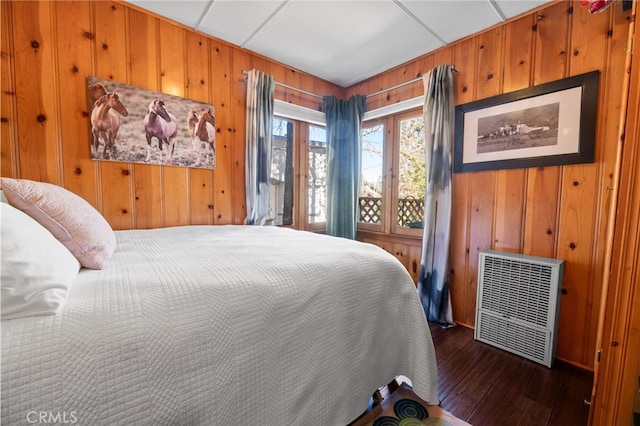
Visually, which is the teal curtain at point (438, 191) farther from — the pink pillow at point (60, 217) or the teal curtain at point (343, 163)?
the pink pillow at point (60, 217)

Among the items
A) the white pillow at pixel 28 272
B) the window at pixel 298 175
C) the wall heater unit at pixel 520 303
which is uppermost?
the window at pixel 298 175

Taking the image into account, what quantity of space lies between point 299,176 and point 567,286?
246 cm

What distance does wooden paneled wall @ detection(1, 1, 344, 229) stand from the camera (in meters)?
1.58

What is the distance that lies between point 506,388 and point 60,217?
7.28ft

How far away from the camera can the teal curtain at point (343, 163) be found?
3035 millimetres

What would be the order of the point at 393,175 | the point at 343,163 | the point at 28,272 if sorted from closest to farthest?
the point at 28,272
the point at 393,175
the point at 343,163

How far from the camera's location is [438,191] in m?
2.27

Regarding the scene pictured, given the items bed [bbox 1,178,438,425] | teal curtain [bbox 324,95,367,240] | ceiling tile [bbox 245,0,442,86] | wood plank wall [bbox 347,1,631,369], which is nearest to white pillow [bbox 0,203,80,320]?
bed [bbox 1,178,438,425]

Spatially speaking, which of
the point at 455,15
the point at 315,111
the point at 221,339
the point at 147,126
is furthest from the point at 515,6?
the point at 147,126

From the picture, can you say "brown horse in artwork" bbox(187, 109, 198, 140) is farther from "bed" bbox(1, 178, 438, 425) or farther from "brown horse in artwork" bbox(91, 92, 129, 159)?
"bed" bbox(1, 178, 438, 425)

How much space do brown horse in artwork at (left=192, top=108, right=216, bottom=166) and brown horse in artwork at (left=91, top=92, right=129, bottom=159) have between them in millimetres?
504

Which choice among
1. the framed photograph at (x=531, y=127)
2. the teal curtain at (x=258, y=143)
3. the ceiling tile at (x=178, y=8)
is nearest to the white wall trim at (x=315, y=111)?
the teal curtain at (x=258, y=143)

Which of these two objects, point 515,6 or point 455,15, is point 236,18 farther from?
point 515,6

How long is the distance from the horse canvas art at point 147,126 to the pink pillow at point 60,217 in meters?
1.14
